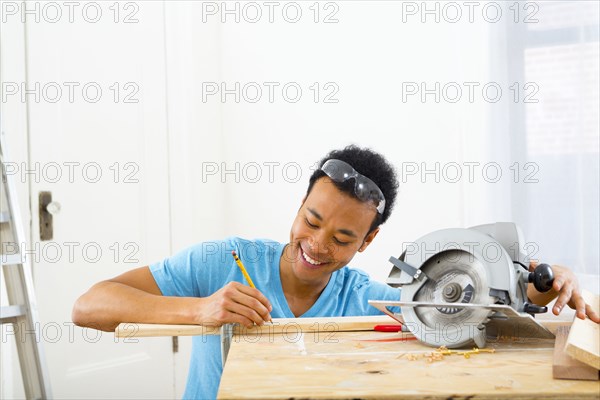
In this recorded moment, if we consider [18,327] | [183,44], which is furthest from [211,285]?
[183,44]

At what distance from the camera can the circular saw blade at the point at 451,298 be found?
139cm

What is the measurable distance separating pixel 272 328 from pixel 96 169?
1.89 m

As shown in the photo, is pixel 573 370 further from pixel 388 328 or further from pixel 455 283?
pixel 388 328

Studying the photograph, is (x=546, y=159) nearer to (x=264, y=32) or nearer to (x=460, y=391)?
(x=264, y=32)

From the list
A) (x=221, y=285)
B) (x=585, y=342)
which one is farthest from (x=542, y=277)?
(x=221, y=285)

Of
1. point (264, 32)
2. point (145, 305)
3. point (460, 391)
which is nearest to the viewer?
point (460, 391)

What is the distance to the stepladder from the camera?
7.79 ft

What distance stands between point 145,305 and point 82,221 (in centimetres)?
163

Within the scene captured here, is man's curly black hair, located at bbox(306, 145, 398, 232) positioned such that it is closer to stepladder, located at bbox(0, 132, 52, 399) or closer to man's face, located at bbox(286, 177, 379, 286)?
man's face, located at bbox(286, 177, 379, 286)

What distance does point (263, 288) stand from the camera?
6.27 ft

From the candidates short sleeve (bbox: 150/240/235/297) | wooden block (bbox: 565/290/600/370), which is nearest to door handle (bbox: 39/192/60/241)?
short sleeve (bbox: 150/240/235/297)

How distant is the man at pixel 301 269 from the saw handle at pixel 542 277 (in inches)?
7.7

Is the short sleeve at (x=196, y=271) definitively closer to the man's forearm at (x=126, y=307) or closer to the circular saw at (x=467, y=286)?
the man's forearm at (x=126, y=307)

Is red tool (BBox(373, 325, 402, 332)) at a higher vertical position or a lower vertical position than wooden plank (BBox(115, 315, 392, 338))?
lower
